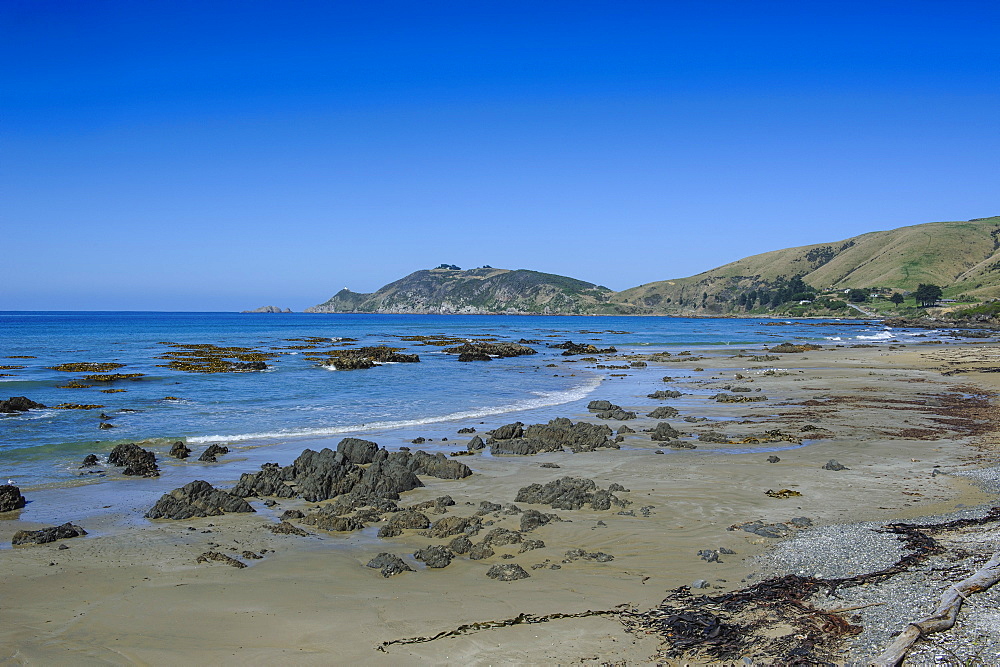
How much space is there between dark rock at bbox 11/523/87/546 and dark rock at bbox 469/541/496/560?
23.0ft

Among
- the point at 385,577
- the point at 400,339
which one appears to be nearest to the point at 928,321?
the point at 400,339

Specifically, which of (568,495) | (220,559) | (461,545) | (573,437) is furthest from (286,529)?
(573,437)

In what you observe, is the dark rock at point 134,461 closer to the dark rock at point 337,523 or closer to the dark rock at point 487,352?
the dark rock at point 337,523

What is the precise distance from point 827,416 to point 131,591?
874 inches

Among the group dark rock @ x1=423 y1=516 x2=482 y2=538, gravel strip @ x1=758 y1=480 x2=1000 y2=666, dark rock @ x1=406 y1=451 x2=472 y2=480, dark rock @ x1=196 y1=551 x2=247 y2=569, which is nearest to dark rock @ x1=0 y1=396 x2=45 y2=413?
dark rock @ x1=406 y1=451 x2=472 y2=480

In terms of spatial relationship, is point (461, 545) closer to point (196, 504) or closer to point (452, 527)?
point (452, 527)

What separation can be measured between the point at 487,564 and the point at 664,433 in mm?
11341

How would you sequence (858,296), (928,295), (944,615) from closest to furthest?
(944,615), (928,295), (858,296)

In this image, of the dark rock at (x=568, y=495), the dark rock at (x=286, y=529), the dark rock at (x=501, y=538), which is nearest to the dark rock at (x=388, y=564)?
the dark rock at (x=501, y=538)

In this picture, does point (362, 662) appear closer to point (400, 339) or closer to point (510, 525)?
point (510, 525)

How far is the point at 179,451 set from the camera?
57.4 feet

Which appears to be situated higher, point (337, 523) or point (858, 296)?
point (858, 296)

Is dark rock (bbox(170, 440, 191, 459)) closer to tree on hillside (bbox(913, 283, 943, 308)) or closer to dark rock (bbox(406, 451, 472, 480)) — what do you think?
dark rock (bbox(406, 451, 472, 480))

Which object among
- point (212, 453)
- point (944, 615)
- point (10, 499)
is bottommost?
point (212, 453)
